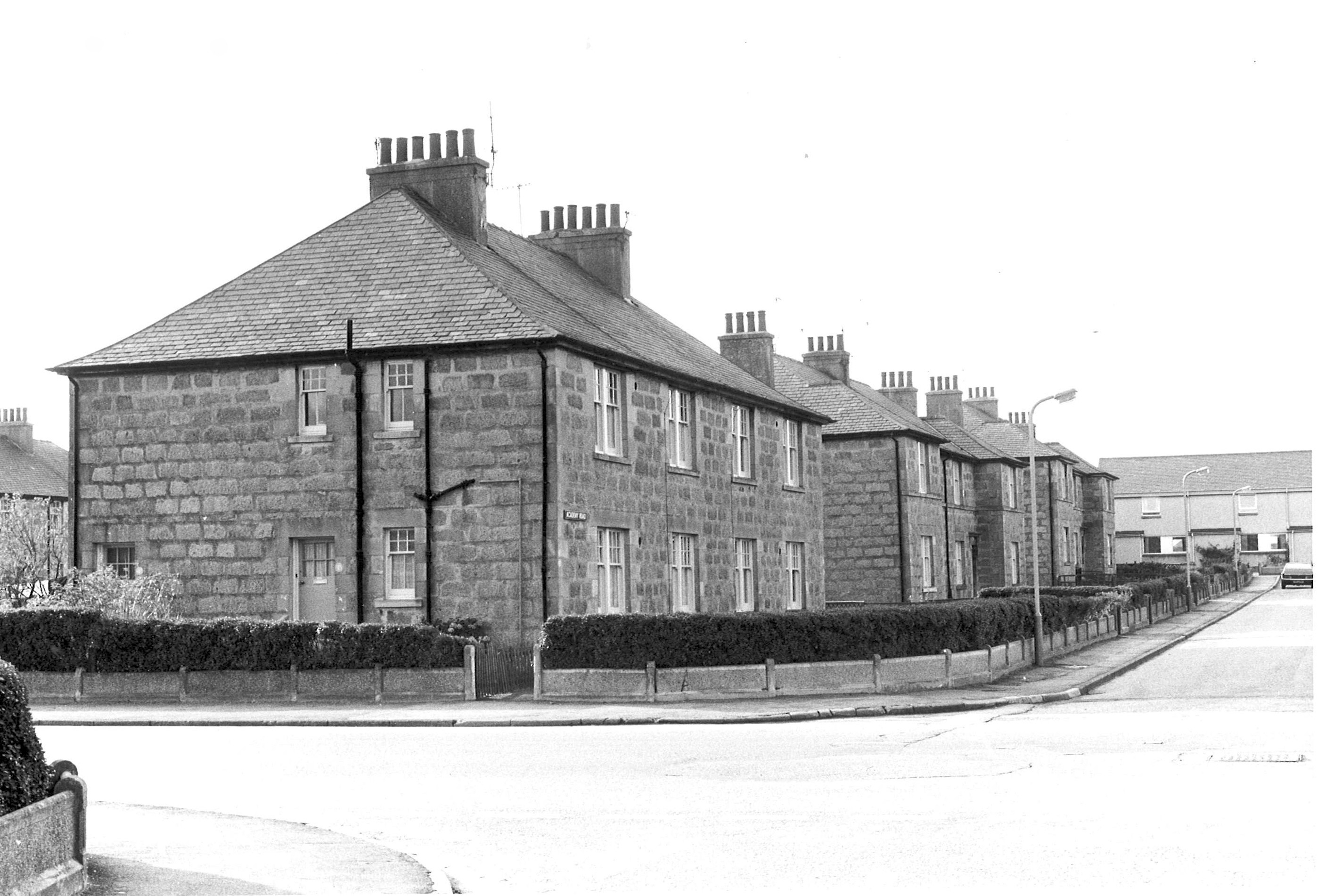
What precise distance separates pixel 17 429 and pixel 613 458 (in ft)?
166

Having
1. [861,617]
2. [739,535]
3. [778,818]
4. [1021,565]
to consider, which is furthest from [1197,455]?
[778,818]

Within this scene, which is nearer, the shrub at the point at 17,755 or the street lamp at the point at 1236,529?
the shrub at the point at 17,755

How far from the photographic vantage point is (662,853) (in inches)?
416

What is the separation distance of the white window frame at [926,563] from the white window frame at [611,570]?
2355cm

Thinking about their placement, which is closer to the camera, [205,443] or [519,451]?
[519,451]

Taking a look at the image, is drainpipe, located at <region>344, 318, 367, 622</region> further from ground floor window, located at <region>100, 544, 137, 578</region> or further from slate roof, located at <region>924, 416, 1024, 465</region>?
slate roof, located at <region>924, 416, 1024, 465</region>

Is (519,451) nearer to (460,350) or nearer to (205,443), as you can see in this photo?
(460,350)

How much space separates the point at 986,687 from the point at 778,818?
16.0 meters

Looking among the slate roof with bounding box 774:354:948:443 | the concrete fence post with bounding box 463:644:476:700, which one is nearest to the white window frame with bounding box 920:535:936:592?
the slate roof with bounding box 774:354:948:443

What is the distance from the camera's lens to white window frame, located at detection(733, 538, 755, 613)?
1419 inches

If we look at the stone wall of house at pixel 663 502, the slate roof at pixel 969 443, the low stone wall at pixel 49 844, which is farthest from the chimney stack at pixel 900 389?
the low stone wall at pixel 49 844

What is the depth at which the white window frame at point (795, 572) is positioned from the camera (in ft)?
129

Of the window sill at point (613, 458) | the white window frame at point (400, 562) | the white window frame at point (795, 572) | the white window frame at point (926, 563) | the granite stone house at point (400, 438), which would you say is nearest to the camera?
the granite stone house at point (400, 438)

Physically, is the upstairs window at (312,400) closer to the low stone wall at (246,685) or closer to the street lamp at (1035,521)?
the low stone wall at (246,685)
